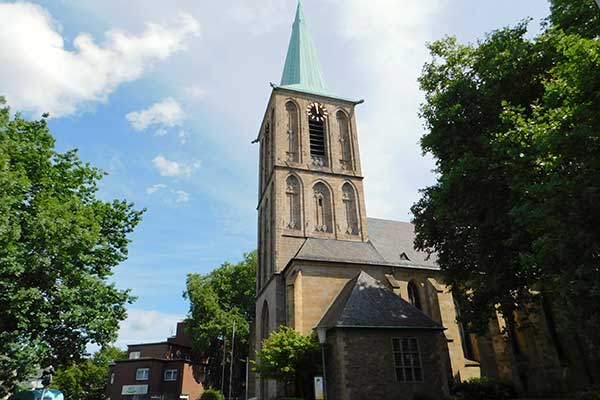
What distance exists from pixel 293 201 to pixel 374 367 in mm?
13287

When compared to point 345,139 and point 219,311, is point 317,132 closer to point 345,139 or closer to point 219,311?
point 345,139

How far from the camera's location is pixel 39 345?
13.4 meters

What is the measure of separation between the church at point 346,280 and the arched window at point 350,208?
0.25 ft

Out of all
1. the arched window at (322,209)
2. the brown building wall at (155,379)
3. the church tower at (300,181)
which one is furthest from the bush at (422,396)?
the brown building wall at (155,379)

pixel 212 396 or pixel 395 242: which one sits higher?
pixel 395 242

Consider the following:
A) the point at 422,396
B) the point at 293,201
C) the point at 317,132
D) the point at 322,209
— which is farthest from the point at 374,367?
the point at 317,132

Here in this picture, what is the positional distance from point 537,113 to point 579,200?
11.9ft

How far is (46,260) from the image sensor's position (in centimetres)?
1341

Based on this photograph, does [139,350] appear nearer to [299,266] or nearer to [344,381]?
[299,266]

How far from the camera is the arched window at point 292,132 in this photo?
1139 inches

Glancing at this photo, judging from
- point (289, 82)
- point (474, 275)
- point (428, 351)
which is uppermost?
point (289, 82)

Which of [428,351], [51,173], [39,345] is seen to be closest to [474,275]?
[428,351]

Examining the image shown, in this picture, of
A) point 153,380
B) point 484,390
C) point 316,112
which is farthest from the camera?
point 153,380

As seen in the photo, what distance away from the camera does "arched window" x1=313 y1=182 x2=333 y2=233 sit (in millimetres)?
26922
